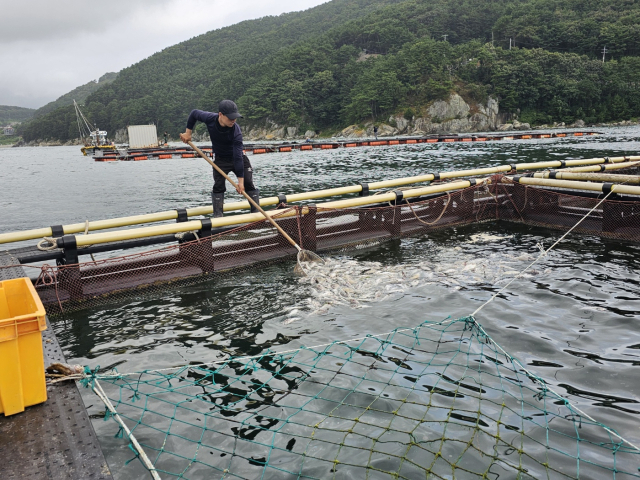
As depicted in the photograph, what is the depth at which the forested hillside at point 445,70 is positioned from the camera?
109m

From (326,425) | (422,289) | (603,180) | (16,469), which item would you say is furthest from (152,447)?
(603,180)

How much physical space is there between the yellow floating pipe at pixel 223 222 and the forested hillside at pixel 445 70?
10774 cm

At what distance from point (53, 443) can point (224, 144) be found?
7.44 meters

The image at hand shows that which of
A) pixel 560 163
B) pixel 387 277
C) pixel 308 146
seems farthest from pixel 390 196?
pixel 308 146

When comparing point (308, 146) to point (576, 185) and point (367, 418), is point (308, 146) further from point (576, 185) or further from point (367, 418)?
point (367, 418)

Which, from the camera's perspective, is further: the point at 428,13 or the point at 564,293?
the point at 428,13

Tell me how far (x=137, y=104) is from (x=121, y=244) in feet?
627

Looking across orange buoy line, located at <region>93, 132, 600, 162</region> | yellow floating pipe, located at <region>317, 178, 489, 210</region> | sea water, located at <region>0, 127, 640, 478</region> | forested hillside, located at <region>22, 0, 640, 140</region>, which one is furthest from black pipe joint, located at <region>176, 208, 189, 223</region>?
forested hillside, located at <region>22, 0, 640, 140</region>

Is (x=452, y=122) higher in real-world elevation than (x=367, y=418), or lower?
higher

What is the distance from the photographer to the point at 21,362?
140 inches

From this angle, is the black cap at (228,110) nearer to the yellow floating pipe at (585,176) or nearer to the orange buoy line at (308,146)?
the yellow floating pipe at (585,176)

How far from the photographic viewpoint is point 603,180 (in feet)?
41.3

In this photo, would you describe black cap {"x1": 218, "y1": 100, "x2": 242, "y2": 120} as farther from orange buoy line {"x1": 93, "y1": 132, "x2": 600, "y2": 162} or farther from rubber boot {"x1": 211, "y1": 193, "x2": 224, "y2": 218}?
orange buoy line {"x1": 93, "y1": 132, "x2": 600, "y2": 162}

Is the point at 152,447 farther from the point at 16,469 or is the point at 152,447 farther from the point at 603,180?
the point at 603,180
